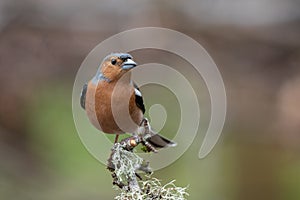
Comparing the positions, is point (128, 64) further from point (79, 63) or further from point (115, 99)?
point (79, 63)

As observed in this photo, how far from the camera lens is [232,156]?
Result: 16.4 feet

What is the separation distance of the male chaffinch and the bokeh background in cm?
342

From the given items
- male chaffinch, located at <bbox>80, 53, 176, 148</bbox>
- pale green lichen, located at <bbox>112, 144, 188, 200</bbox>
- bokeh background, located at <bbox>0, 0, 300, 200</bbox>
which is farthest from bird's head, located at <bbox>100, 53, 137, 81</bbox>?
bokeh background, located at <bbox>0, 0, 300, 200</bbox>

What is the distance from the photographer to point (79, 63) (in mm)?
5539

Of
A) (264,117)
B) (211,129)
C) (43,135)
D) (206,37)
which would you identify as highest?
(206,37)

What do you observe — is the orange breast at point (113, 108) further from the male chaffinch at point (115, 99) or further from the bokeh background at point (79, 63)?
the bokeh background at point (79, 63)

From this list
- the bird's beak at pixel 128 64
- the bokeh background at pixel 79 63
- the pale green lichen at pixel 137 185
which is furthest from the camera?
the bokeh background at pixel 79 63

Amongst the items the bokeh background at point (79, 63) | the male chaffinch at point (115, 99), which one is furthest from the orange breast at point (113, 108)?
the bokeh background at point (79, 63)

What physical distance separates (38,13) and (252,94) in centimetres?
220

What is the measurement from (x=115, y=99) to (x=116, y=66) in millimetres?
91

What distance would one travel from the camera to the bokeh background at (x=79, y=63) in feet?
16.6

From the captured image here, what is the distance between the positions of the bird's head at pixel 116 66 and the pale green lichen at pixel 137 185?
20 cm

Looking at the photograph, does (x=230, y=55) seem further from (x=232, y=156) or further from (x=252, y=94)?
(x=232, y=156)

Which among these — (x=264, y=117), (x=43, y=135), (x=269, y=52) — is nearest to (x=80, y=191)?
(x=43, y=135)
